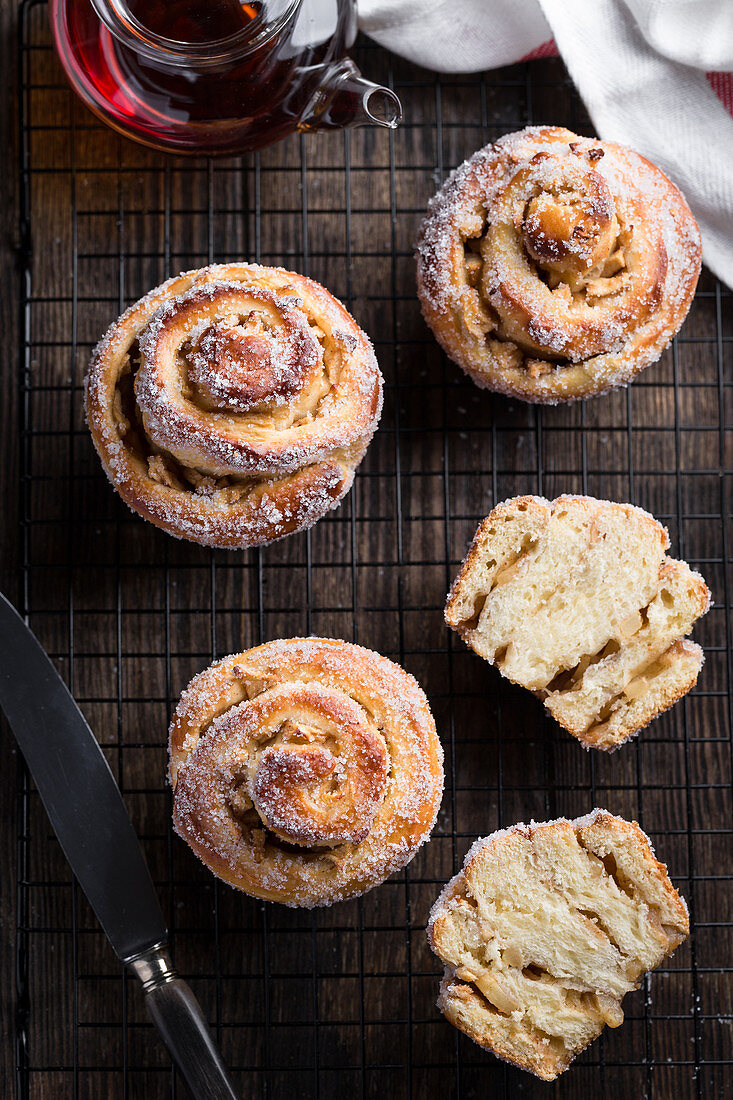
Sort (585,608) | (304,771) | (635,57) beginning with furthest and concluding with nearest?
1. (635,57)
2. (585,608)
3. (304,771)

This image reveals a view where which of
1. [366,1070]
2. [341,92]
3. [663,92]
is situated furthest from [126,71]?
[366,1070]

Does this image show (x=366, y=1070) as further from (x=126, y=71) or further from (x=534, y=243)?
(x=126, y=71)

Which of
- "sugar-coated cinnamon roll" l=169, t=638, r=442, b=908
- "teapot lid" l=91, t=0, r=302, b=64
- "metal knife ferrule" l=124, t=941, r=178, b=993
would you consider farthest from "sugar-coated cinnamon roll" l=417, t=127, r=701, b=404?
"metal knife ferrule" l=124, t=941, r=178, b=993

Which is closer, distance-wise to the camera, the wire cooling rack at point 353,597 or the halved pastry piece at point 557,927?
the halved pastry piece at point 557,927

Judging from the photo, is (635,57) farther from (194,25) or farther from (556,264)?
(194,25)

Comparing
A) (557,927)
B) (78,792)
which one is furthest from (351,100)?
(557,927)

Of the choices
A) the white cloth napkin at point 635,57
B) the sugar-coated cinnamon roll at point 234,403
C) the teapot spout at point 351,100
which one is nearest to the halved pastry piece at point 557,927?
the sugar-coated cinnamon roll at point 234,403

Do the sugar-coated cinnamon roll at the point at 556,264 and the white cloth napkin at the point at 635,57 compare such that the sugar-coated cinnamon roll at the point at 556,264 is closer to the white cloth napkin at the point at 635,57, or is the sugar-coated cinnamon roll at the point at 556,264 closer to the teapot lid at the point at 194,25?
the white cloth napkin at the point at 635,57
